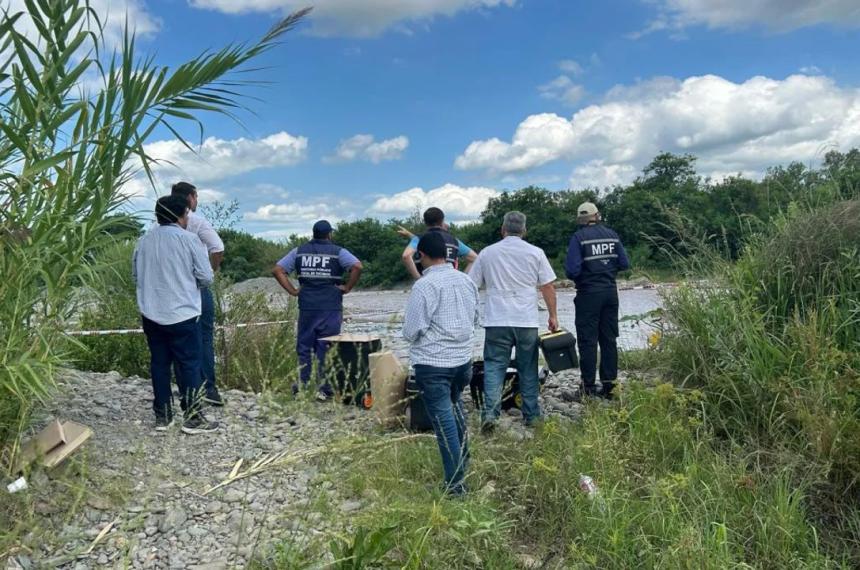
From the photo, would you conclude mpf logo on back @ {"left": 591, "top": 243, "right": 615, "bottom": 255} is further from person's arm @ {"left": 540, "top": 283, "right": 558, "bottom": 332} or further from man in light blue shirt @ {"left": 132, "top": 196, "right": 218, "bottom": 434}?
man in light blue shirt @ {"left": 132, "top": 196, "right": 218, "bottom": 434}

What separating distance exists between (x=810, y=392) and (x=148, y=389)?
562 centimetres

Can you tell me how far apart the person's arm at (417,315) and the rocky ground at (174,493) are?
671 mm

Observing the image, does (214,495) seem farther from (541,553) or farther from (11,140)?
(11,140)

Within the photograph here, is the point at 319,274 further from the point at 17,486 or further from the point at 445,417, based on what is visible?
the point at 17,486

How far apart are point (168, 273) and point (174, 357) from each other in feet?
2.13

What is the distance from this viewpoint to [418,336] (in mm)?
4098

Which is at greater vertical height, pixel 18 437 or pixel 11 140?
pixel 11 140

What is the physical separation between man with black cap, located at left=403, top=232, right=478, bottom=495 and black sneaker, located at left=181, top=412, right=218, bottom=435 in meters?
1.95

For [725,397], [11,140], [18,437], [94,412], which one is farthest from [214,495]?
[725,397]

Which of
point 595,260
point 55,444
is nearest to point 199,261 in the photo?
point 55,444

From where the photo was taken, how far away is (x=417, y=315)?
4051mm

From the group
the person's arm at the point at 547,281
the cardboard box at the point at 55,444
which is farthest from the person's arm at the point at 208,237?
the person's arm at the point at 547,281

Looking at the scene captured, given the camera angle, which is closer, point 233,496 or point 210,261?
point 233,496

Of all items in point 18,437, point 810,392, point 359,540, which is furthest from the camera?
point 810,392
